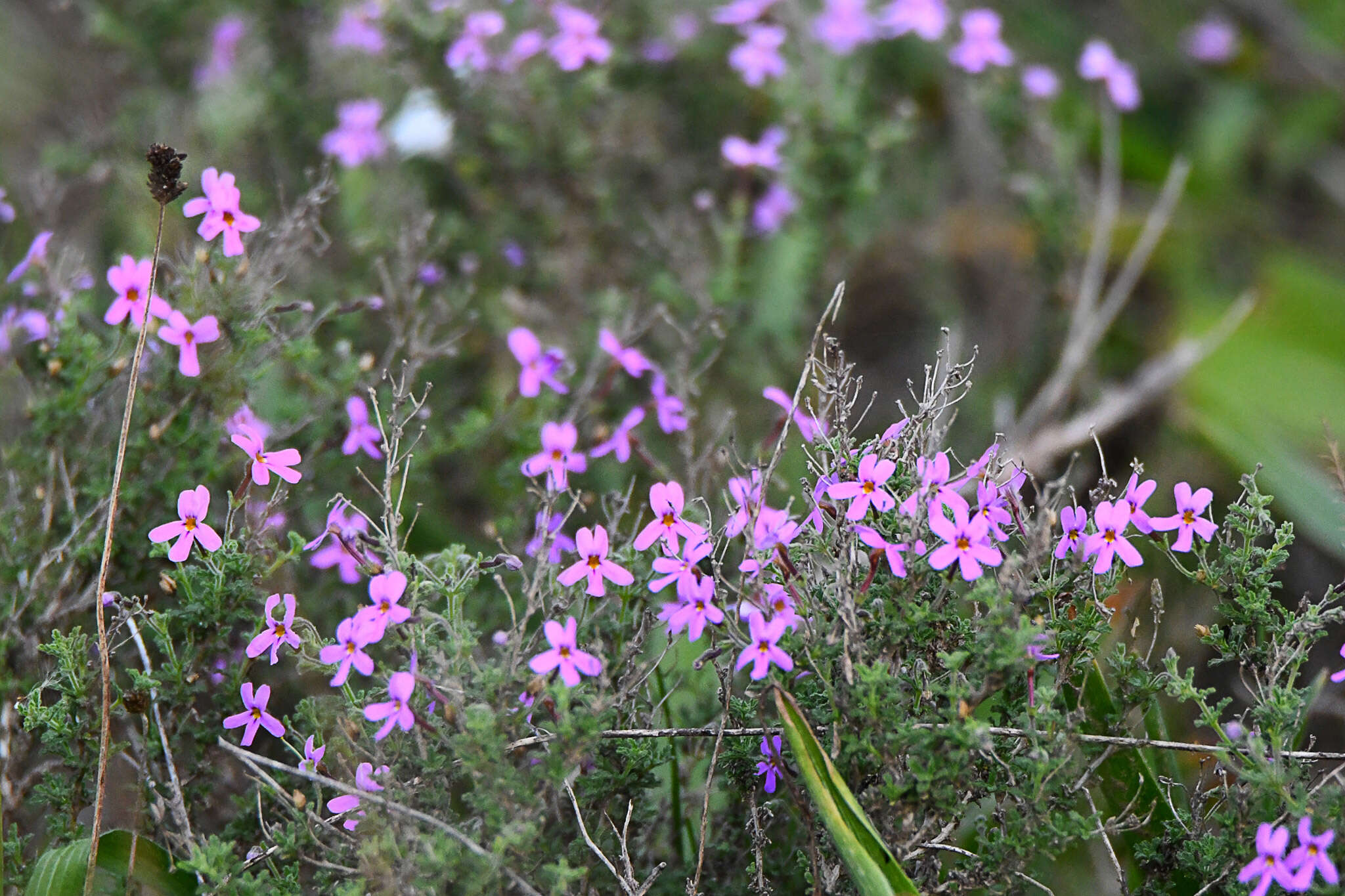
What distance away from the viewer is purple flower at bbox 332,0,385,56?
2834 mm

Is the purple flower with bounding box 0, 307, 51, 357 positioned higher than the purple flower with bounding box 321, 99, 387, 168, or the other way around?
the purple flower with bounding box 0, 307, 51, 357

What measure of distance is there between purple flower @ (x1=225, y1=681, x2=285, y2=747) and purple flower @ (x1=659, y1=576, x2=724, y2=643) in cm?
56

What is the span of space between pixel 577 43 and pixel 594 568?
5.30 feet

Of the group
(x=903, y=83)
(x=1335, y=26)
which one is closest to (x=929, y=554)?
(x=903, y=83)

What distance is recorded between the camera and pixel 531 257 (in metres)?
3.00

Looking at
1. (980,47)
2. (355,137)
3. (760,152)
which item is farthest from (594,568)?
(980,47)

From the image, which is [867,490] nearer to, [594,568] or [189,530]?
[594,568]

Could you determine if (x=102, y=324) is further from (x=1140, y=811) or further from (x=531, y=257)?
(x=1140, y=811)

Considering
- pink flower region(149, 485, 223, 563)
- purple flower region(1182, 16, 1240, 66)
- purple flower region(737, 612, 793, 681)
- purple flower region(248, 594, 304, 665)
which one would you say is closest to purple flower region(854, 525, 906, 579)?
purple flower region(737, 612, 793, 681)

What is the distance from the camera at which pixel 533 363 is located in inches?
82.0

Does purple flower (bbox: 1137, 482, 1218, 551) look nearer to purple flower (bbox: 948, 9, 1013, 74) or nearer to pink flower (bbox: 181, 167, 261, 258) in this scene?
pink flower (bbox: 181, 167, 261, 258)

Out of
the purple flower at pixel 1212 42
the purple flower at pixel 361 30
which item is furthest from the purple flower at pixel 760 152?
the purple flower at pixel 1212 42

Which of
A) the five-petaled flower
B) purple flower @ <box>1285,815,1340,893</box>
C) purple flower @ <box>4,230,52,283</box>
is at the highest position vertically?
purple flower @ <box>4,230,52,283</box>

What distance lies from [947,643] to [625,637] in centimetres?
47
